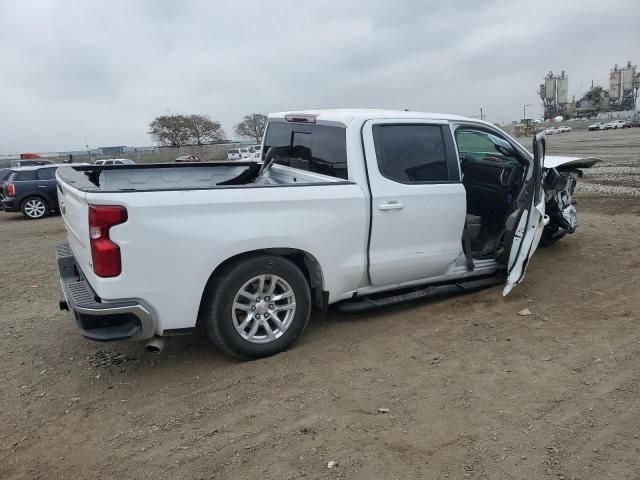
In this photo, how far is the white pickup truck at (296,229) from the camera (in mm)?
3320

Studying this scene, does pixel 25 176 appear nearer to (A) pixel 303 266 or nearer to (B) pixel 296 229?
(A) pixel 303 266

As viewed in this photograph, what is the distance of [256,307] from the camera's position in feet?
12.4

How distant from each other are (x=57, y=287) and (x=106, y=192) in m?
3.68

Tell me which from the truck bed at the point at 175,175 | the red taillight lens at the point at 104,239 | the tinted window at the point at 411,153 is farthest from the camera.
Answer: the truck bed at the point at 175,175

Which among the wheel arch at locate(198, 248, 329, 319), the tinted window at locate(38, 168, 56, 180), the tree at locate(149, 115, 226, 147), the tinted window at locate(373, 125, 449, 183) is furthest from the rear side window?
the tree at locate(149, 115, 226, 147)

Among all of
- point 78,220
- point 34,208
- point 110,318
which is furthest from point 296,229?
point 34,208

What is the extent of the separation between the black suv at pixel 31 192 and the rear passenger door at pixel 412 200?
41.4 ft

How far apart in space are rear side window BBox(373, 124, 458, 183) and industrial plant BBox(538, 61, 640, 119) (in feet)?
375

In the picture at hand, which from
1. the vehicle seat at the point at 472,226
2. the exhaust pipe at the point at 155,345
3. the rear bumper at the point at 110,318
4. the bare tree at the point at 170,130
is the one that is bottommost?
the exhaust pipe at the point at 155,345

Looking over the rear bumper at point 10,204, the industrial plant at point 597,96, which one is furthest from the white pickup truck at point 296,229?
the industrial plant at point 597,96

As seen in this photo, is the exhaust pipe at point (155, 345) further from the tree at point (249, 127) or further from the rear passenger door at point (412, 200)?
the tree at point (249, 127)

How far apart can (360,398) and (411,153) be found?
2.22 m

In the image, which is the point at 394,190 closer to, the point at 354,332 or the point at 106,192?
the point at 354,332

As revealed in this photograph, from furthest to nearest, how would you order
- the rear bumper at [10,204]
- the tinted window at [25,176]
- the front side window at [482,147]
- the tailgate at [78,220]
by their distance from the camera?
the tinted window at [25,176], the rear bumper at [10,204], the front side window at [482,147], the tailgate at [78,220]
